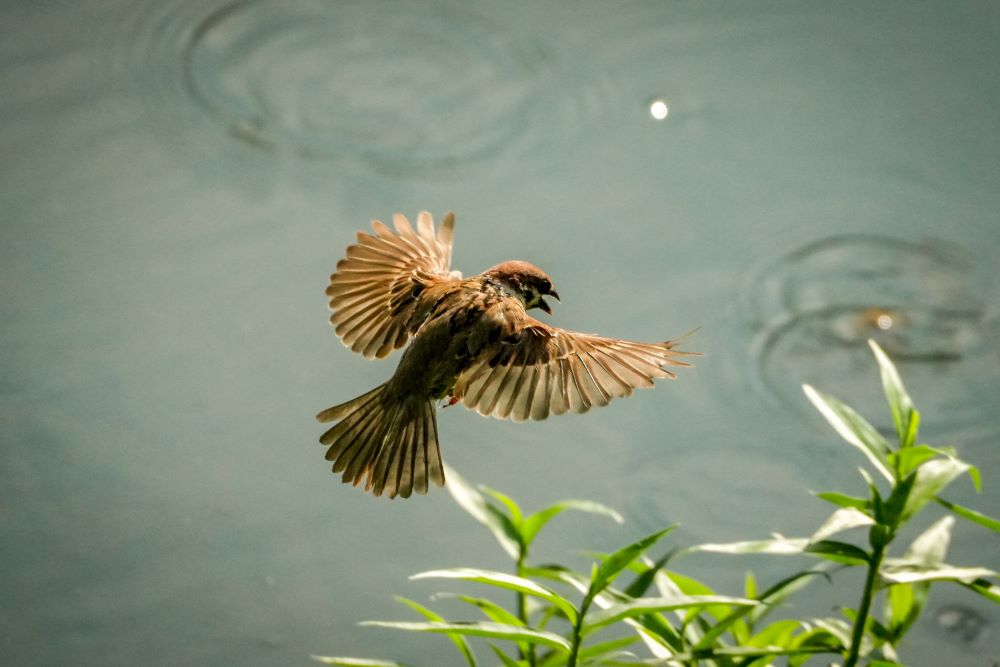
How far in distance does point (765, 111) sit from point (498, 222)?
45.0 inches

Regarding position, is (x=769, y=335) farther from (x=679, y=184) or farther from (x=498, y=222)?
(x=498, y=222)

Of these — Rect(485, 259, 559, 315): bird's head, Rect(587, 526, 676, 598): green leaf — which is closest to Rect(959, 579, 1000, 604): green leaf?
Rect(587, 526, 676, 598): green leaf

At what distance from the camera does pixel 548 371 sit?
2.10 metres

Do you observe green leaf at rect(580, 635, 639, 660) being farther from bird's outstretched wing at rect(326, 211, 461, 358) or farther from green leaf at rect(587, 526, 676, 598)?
bird's outstretched wing at rect(326, 211, 461, 358)

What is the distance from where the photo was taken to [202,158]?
4062mm

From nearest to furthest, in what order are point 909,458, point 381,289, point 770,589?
point 909,458
point 770,589
point 381,289

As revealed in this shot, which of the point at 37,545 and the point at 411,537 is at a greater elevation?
the point at 411,537

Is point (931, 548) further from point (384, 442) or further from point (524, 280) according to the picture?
point (384, 442)

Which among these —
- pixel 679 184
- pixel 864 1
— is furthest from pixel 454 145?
pixel 864 1

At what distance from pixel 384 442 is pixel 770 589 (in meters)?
0.72

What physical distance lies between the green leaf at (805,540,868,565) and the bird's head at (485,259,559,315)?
658mm

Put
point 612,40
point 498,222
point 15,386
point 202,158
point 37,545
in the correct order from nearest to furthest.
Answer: point 37,545 → point 15,386 → point 498,222 → point 202,158 → point 612,40

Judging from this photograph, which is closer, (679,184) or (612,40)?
(679,184)

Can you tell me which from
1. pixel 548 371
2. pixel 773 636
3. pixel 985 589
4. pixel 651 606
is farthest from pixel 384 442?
pixel 985 589
